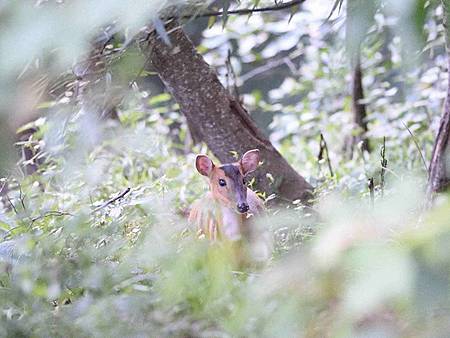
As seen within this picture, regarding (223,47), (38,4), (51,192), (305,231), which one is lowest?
(223,47)

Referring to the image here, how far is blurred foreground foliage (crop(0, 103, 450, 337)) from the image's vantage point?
0.71 meters

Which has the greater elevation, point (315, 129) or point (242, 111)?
point (242, 111)

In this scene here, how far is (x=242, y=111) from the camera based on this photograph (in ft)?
9.86

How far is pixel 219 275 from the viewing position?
3.45 ft

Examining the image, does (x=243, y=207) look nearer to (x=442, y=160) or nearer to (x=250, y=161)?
(x=250, y=161)

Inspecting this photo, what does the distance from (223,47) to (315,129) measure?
0.68 meters

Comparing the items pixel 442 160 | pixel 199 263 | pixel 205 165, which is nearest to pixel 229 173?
pixel 205 165

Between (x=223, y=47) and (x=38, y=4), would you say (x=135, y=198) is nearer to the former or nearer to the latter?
(x=38, y=4)

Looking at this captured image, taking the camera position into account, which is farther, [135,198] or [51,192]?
[51,192]

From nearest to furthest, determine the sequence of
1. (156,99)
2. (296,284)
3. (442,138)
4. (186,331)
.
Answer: (296,284)
(186,331)
(442,138)
(156,99)

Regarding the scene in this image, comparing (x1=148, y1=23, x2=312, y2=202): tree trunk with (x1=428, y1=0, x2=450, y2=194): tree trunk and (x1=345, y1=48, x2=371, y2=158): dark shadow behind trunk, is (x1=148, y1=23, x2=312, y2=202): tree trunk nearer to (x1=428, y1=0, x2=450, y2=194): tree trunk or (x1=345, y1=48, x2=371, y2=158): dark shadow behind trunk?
(x1=428, y1=0, x2=450, y2=194): tree trunk

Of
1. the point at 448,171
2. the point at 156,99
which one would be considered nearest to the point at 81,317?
the point at 448,171

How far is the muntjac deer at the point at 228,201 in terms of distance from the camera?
259 centimetres

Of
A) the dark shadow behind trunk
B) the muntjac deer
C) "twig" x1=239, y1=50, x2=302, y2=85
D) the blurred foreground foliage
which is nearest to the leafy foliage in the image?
the blurred foreground foliage
